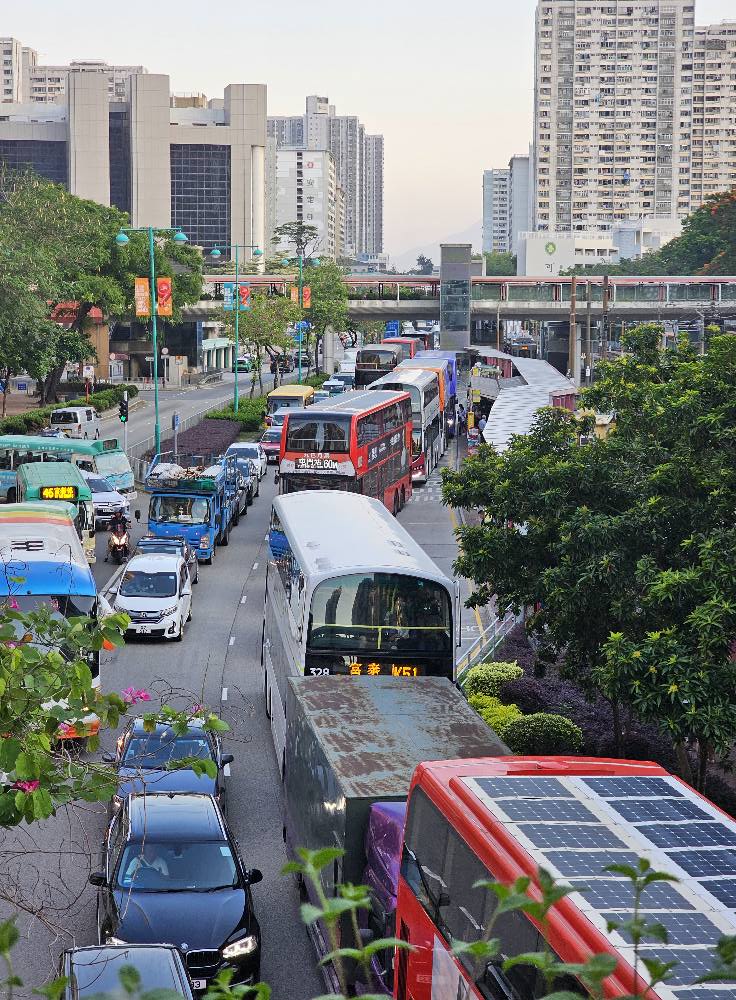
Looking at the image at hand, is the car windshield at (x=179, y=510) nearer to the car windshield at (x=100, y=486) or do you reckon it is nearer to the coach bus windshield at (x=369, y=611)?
the car windshield at (x=100, y=486)

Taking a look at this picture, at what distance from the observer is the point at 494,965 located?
7766mm

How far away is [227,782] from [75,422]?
3800cm

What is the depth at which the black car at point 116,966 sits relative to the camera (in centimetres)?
1008

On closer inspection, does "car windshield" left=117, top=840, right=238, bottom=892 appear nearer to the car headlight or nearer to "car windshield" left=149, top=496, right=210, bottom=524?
the car headlight

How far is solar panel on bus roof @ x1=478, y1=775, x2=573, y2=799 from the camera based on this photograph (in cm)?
870

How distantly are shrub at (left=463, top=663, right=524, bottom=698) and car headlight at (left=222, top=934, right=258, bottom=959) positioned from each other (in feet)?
25.6

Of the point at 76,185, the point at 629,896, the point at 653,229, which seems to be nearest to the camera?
the point at 629,896

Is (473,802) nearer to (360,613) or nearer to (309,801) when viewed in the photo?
(309,801)

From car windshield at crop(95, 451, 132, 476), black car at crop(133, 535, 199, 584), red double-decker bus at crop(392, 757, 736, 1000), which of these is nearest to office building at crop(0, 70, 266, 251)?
car windshield at crop(95, 451, 132, 476)

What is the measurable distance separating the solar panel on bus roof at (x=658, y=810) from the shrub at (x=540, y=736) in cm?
817

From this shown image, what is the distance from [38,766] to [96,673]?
12.3 m

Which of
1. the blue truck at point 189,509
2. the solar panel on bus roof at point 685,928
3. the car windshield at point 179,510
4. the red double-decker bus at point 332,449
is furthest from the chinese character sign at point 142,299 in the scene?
the solar panel on bus roof at point 685,928

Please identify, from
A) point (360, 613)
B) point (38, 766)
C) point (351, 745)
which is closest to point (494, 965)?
point (38, 766)

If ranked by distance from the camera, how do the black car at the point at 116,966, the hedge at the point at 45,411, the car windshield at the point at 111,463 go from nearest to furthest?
1. the black car at the point at 116,966
2. the car windshield at the point at 111,463
3. the hedge at the point at 45,411
